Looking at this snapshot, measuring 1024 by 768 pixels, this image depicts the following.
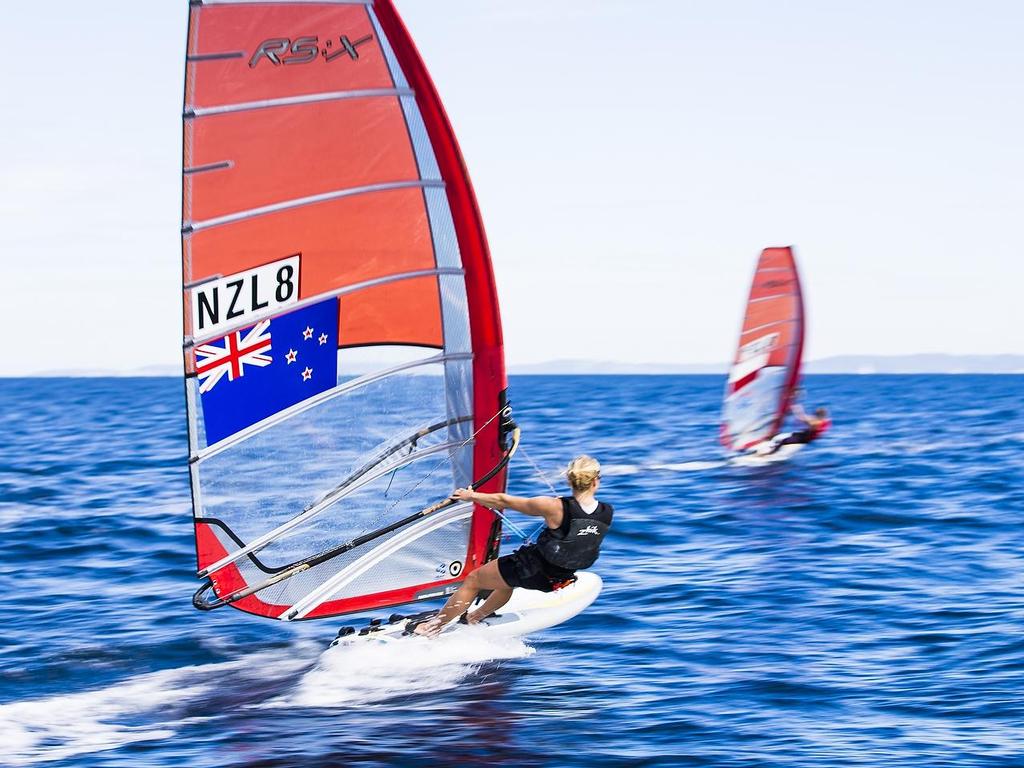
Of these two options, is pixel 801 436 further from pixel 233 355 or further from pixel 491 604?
pixel 233 355

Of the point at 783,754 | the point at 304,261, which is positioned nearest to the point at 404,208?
the point at 304,261

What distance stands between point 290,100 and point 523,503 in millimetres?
3083

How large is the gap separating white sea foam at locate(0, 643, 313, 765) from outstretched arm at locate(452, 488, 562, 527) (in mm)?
2143

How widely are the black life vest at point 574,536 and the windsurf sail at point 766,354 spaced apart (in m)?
17.6

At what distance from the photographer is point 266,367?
8.44 meters

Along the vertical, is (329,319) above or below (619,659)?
above

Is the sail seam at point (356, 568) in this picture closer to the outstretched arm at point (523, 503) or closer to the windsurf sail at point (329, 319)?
the windsurf sail at point (329, 319)

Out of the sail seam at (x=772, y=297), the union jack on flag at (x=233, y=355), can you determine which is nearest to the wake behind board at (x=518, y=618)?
the union jack on flag at (x=233, y=355)

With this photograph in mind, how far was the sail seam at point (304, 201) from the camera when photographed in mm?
7945

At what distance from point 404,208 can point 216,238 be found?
51.9 inches

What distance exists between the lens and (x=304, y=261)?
329 inches

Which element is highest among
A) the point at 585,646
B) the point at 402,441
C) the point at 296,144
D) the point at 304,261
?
the point at 296,144

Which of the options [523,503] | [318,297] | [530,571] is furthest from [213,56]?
[530,571]

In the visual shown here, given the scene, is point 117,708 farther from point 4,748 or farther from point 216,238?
point 216,238
